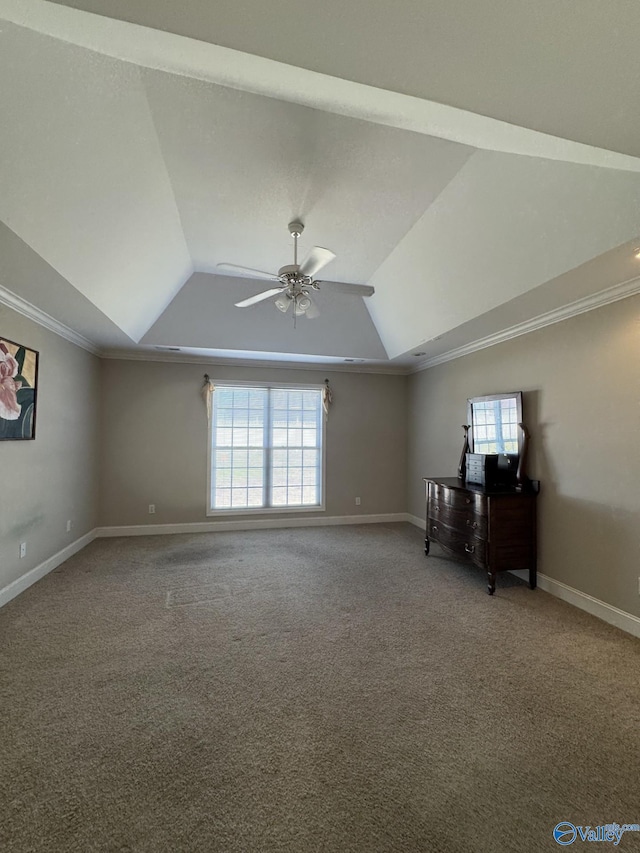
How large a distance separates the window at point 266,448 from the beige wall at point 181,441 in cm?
18

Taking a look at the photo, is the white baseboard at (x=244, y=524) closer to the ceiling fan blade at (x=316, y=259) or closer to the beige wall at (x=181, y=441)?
the beige wall at (x=181, y=441)

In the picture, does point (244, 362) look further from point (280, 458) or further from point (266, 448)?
point (280, 458)

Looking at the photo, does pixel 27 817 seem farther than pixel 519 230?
No

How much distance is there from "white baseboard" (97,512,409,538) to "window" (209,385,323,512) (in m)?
0.21

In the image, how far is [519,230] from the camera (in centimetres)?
→ 254

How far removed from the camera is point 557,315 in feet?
10.8

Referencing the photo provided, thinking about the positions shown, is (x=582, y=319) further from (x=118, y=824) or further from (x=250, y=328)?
(x=118, y=824)

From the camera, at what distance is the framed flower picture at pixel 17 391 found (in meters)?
3.01

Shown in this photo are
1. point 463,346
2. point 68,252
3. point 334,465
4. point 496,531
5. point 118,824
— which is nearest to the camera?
point 118,824

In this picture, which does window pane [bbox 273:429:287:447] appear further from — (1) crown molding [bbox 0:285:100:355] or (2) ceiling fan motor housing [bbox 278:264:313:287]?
(2) ceiling fan motor housing [bbox 278:264:313:287]

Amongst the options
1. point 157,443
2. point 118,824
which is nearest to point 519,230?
point 118,824

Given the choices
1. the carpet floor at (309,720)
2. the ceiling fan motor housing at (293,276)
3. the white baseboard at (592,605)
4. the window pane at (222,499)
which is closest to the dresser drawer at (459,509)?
the carpet floor at (309,720)

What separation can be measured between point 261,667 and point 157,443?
149 inches

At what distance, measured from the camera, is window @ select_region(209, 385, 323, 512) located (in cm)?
549
